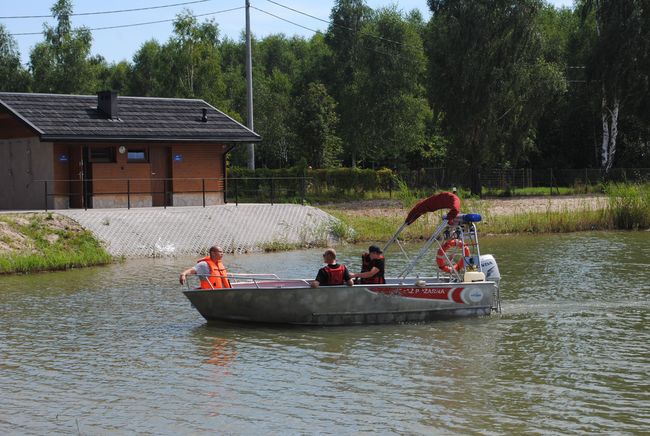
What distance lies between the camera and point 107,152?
3762 cm

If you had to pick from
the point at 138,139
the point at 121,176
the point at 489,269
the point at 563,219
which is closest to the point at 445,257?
the point at 489,269

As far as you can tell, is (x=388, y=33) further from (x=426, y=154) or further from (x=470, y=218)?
(x=470, y=218)

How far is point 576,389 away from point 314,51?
104065 mm

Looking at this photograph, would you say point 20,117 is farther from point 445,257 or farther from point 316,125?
point 316,125

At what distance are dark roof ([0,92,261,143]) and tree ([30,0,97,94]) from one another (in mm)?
34471

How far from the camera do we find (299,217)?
3703 centimetres

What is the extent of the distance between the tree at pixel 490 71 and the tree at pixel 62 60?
3242cm

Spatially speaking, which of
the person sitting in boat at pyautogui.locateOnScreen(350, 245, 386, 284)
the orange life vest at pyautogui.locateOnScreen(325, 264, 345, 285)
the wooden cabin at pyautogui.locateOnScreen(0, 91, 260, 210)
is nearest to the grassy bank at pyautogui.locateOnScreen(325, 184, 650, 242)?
the wooden cabin at pyautogui.locateOnScreen(0, 91, 260, 210)

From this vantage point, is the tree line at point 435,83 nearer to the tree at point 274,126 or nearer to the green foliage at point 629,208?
the tree at point 274,126

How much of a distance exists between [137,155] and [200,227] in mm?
5928

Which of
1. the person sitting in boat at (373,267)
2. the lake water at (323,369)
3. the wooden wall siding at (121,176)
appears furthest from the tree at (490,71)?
the person sitting in boat at (373,267)

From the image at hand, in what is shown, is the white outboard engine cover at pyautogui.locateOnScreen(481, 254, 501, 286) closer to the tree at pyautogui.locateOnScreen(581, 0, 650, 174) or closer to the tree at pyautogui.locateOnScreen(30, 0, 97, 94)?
the tree at pyautogui.locateOnScreen(581, 0, 650, 174)

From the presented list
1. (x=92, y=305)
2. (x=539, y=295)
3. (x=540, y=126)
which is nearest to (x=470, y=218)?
(x=539, y=295)

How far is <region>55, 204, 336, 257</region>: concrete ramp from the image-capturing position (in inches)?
1257
